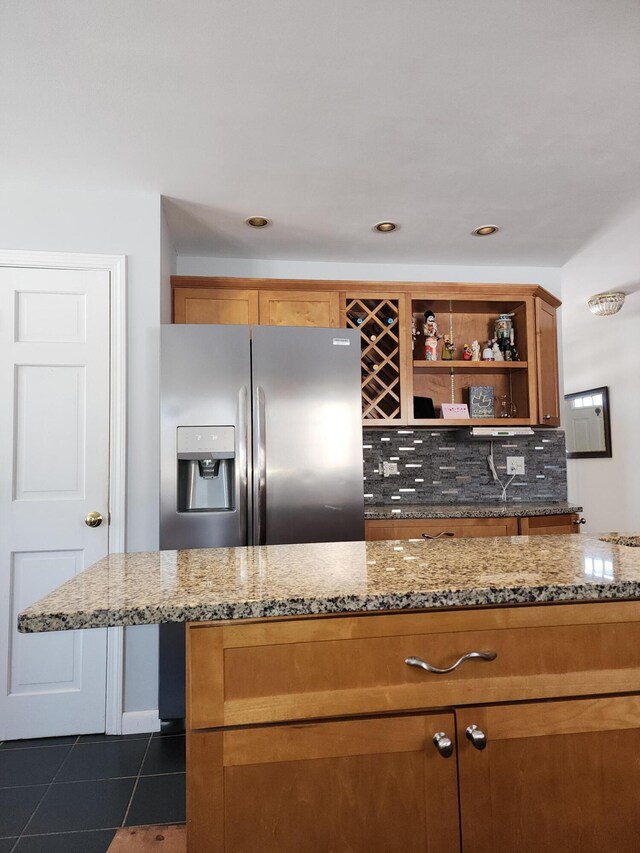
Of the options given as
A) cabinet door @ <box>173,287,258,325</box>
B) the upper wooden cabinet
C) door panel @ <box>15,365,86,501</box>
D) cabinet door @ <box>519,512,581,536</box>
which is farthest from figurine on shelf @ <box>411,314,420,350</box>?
door panel @ <box>15,365,86,501</box>

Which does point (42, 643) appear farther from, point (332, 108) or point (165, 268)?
point (332, 108)

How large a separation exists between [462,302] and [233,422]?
1934 millimetres

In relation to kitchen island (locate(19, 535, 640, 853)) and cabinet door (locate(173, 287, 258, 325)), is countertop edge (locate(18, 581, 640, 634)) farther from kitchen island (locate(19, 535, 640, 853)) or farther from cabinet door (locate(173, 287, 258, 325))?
cabinet door (locate(173, 287, 258, 325))

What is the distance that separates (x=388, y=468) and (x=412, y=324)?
0.94m

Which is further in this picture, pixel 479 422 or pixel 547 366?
pixel 547 366

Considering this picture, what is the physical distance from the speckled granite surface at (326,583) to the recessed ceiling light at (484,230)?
91.9 inches

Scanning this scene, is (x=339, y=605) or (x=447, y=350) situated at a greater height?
(x=447, y=350)

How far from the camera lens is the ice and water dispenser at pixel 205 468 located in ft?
8.70

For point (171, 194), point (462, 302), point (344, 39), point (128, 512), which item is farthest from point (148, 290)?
point (462, 302)

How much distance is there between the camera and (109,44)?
72.9 inches

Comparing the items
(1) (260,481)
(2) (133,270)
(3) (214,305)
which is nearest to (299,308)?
(3) (214,305)

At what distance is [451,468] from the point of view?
3.90m

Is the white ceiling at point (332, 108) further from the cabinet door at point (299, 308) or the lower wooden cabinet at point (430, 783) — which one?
the lower wooden cabinet at point (430, 783)

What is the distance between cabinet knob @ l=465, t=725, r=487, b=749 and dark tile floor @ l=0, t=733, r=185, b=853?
1.36 metres
